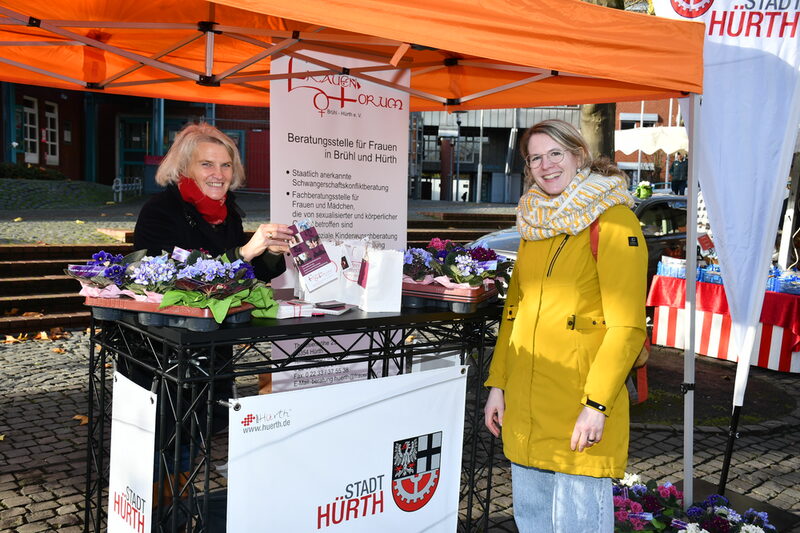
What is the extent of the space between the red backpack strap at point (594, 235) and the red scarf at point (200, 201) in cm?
165

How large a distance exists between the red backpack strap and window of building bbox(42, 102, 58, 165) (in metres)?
22.9

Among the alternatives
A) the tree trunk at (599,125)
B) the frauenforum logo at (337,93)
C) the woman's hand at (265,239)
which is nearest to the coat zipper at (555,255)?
the woman's hand at (265,239)

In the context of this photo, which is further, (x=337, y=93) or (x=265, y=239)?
(x=337, y=93)

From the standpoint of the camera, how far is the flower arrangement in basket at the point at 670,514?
3.57 metres

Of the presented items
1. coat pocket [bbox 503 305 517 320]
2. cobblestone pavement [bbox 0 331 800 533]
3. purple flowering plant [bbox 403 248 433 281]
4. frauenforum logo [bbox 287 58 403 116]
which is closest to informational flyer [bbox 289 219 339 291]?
purple flowering plant [bbox 403 248 433 281]

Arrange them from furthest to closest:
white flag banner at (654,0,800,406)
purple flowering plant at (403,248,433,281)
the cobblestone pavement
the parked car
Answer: the parked car
the cobblestone pavement
white flag banner at (654,0,800,406)
purple flowering plant at (403,248,433,281)

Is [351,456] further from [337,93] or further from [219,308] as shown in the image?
[337,93]

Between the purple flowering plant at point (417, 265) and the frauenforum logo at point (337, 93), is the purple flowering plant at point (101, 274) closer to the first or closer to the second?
the purple flowering plant at point (417, 265)

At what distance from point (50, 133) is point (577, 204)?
23.4 m

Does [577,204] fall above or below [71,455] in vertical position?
above

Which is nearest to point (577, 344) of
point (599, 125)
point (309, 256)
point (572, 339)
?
point (572, 339)

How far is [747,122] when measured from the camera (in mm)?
3592

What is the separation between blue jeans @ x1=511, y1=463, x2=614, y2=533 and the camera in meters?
2.57

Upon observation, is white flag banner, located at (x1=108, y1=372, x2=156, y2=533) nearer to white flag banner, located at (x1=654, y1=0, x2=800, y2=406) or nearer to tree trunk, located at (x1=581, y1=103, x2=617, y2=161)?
white flag banner, located at (x1=654, y1=0, x2=800, y2=406)
